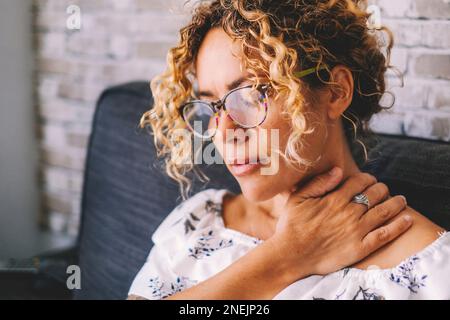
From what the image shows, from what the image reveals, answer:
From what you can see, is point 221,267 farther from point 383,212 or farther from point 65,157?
point 65,157

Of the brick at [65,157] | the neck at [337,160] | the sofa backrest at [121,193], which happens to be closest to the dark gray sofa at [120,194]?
the sofa backrest at [121,193]

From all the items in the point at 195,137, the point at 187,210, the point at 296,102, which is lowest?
the point at 187,210


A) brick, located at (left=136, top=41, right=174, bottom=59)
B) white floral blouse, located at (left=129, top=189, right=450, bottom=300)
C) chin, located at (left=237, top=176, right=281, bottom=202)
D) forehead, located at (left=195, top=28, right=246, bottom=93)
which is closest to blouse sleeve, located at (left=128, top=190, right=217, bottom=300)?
white floral blouse, located at (left=129, top=189, right=450, bottom=300)

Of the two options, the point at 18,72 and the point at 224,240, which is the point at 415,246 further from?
the point at 18,72

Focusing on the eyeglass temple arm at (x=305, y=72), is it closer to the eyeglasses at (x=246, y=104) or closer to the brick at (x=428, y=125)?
the eyeglasses at (x=246, y=104)

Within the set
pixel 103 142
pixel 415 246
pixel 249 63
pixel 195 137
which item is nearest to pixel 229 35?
pixel 249 63

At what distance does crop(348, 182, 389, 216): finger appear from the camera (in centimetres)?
85

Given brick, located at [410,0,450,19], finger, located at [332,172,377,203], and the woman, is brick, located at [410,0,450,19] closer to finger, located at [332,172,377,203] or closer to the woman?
the woman

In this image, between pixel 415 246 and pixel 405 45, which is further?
pixel 405 45

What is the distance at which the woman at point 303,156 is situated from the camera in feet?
2.64

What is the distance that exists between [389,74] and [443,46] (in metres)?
0.10

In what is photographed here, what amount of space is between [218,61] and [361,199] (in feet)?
1.07

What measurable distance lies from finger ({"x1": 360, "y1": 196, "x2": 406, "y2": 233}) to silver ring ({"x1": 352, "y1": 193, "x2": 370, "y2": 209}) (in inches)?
0.6

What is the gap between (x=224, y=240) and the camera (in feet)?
3.21
